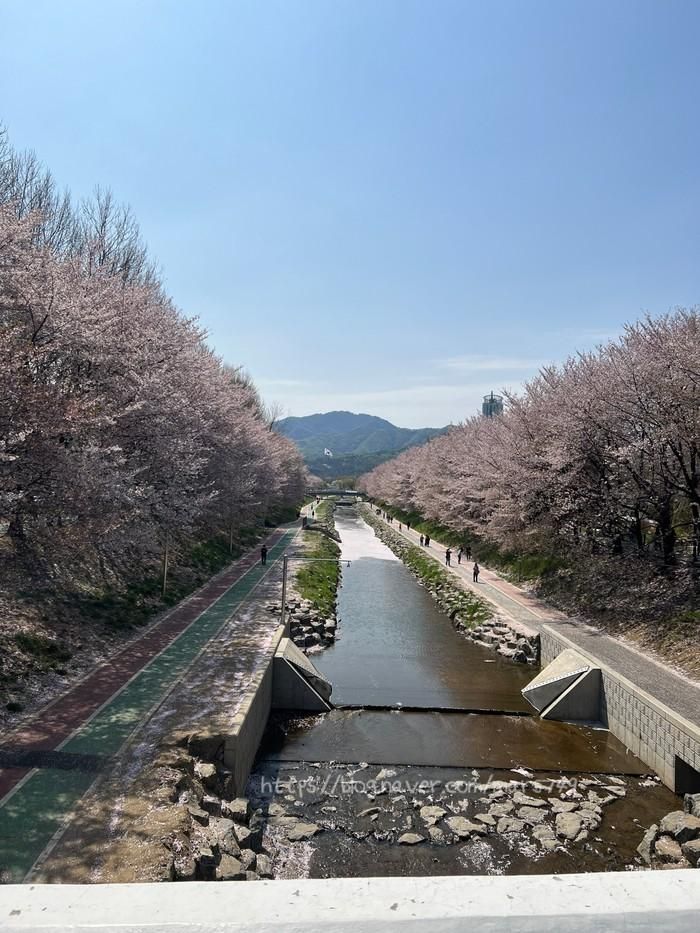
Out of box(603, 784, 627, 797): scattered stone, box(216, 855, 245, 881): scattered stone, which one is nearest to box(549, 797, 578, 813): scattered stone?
box(603, 784, 627, 797): scattered stone

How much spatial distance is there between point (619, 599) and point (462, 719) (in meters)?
9.08

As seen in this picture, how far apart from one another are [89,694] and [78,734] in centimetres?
211

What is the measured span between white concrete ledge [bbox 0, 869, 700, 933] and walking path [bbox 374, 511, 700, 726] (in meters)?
13.2

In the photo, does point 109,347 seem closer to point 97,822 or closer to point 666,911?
point 97,822

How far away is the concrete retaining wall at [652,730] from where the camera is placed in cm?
1201

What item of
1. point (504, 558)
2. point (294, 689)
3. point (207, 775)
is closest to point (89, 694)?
point (207, 775)

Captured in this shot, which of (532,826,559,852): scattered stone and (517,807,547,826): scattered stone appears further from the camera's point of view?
(517,807,547,826): scattered stone

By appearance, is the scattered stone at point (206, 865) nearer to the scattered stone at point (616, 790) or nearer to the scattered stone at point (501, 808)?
the scattered stone at point (501, 808)

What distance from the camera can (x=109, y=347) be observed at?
600 inches

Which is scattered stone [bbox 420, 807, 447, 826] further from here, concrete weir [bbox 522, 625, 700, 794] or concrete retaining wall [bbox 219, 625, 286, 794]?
concrete weir [bbox 522, 625, 700, 794]

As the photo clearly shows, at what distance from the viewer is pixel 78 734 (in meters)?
10.7

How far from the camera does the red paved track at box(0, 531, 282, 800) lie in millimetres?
10078

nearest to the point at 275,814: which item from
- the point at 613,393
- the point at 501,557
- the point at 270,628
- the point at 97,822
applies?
the point at 97,822

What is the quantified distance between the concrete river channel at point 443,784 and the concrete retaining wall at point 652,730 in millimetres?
346
